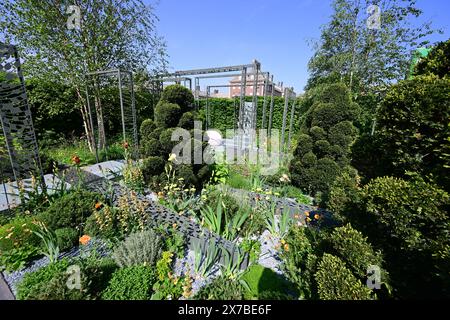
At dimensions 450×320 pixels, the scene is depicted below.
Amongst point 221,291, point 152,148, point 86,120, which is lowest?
point 221,291

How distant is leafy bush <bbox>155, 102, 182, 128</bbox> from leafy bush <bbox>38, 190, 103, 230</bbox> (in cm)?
168

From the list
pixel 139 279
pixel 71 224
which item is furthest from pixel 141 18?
pixel 139 279

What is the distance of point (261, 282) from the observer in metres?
2.02

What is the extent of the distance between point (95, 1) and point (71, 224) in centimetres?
631

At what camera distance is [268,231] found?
115 inches

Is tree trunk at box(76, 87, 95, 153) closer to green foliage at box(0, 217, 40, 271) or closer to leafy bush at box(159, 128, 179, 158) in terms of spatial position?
leafy bush at box(159, 128, 179, 158)

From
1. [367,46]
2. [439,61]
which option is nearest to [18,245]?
[439,61]

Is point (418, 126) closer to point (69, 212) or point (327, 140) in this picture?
point (327, 140)

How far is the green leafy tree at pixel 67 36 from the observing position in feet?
17.0

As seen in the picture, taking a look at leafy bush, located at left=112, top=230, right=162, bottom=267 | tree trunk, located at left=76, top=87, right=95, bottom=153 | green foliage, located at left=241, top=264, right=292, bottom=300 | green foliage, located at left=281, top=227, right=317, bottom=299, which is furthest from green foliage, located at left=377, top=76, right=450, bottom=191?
tree trunk, located at left=76, top=87, right=95, bottom=153

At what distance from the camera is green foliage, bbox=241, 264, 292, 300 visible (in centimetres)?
191

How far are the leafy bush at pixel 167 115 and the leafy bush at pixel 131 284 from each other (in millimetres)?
2474

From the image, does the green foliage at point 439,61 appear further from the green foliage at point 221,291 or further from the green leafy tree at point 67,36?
the green leafy tree at point 67,36

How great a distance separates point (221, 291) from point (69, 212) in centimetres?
212
